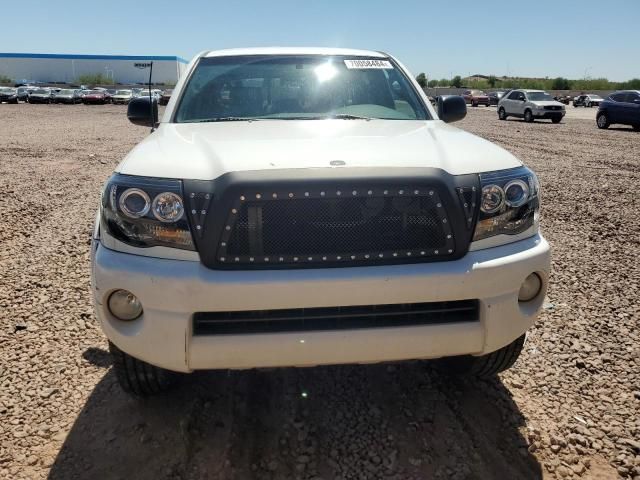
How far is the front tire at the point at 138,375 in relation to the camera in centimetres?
242

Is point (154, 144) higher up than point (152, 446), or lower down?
higher up

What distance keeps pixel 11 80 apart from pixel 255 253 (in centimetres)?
9462

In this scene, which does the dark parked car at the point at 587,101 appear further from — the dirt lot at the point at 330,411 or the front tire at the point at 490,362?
the front tire at the point at 490,362

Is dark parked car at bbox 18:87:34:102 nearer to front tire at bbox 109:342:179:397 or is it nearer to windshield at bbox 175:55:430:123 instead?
windshield at bbox 175:55:430:123

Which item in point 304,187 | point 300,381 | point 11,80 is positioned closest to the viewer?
point 304,187

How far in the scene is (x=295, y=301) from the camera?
79.0 inches

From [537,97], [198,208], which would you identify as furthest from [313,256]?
[537,97]

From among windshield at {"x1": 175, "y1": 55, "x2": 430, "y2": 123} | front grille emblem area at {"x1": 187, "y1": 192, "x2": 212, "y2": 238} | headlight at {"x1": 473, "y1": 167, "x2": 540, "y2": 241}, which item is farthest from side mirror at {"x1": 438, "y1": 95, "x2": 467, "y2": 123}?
front grille emblem area at {"x1": 187, "y1": 192, "x2": 212, "y2": 238}

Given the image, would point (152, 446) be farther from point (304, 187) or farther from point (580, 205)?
point (580, 205)

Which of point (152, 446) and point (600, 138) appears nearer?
point (152, 446)

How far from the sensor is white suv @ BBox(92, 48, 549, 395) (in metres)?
2.02

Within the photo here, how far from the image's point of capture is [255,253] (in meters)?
2.07

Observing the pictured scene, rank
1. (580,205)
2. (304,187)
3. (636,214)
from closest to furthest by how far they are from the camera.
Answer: (304,187) < (636,214) < (580,205)

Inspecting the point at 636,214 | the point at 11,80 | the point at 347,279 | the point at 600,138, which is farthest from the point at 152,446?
the point at 11,80
